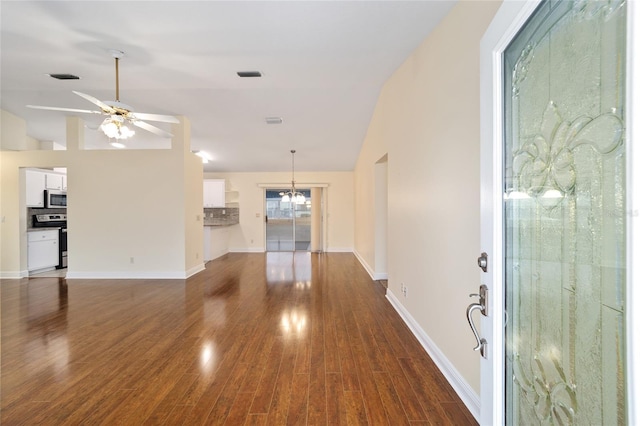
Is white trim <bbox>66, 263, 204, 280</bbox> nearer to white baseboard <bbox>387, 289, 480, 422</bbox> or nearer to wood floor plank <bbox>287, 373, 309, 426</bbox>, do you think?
wood floor plank <bbox>287, 373, 309, 426</bbox>

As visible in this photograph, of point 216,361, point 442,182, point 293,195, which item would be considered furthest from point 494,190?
point 293,195

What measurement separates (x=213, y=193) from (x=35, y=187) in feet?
12.2

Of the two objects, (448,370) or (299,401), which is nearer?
(299,401)

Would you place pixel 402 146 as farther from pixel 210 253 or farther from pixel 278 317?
pixel 210 253

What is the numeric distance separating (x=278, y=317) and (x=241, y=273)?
8.87 ft

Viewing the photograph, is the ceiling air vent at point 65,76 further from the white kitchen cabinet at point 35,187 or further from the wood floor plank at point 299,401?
the wood floor plank at point 299,401

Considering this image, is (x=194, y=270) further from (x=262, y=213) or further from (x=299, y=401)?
(x=299, y=401)

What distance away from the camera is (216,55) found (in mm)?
3189

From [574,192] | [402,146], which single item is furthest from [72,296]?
[574,192]

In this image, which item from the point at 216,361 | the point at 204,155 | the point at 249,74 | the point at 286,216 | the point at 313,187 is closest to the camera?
the point at 216,361

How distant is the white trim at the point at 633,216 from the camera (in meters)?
0.51

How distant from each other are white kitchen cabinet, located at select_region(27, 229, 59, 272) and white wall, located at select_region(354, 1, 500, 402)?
274 inches

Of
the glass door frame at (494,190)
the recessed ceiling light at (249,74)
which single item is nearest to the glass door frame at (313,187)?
the recessed ceiling light at (249,74)

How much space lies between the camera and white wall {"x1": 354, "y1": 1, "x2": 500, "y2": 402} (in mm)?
1850
